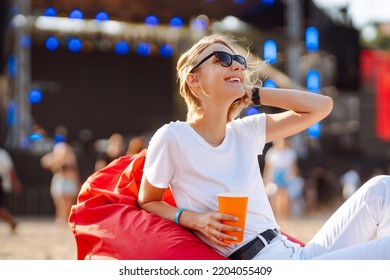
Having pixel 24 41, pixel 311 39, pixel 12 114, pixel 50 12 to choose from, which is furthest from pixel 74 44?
pixel 311 39

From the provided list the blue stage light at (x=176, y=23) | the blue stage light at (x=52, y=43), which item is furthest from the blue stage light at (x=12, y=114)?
the blue stage light at (x=176, y=23)

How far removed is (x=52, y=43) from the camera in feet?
49.8

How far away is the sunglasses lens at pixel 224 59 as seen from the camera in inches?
76.4

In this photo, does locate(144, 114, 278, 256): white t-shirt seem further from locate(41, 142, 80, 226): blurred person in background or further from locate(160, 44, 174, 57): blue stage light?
locate(160, 44, 174, 57): blue stage light

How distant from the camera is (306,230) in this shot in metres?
6.77

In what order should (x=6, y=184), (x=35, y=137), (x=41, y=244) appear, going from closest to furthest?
(x=41, y=244) < (x=6, y=184) < (x=35, y=137)

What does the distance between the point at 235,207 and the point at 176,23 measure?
12.6 m

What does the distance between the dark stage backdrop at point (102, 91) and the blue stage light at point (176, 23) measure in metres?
3.33

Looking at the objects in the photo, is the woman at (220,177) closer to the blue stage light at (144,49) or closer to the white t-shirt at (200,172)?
the white t-shirt at (200,172)

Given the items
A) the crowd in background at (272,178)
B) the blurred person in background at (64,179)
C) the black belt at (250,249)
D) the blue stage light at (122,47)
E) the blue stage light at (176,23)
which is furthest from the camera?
the blue stage light at (122,47)

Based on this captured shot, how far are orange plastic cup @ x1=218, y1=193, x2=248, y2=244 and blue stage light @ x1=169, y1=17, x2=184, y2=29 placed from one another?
12.5 meters

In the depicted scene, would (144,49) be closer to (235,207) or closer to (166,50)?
(166,50)
